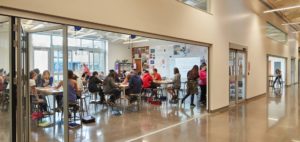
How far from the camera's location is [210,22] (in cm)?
662

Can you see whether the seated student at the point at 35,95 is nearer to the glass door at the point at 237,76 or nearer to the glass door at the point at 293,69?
the glass door at the point at 237,76

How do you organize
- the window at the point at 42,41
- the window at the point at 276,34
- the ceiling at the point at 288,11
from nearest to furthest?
the window at the point at 42,41
the ceiling at the point at 288,11
the window at the point at 276,34

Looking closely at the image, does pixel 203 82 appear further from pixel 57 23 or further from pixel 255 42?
pixel 57 23

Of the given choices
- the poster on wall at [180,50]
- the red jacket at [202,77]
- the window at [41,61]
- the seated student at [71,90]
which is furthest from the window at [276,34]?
the window at [41,61]

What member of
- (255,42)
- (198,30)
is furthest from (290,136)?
(255,42)

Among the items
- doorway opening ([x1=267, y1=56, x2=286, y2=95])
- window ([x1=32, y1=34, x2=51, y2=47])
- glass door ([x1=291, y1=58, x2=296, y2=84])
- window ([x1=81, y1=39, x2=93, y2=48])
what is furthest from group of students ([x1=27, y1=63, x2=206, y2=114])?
glass door ([x1=291, y1=58, x2=296, y2=84])

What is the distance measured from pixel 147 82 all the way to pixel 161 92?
1.50 meters

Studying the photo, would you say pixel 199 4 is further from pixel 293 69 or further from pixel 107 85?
pixel 293 69

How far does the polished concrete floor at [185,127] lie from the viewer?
434 centimetres

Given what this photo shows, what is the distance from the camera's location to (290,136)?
4480 mm

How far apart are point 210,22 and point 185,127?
3.37 metres

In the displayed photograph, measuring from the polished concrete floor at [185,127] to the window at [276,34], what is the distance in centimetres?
654

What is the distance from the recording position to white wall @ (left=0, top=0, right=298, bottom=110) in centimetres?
335

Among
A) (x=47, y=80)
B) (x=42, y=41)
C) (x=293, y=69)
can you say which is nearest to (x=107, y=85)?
(x=47, y=80)
